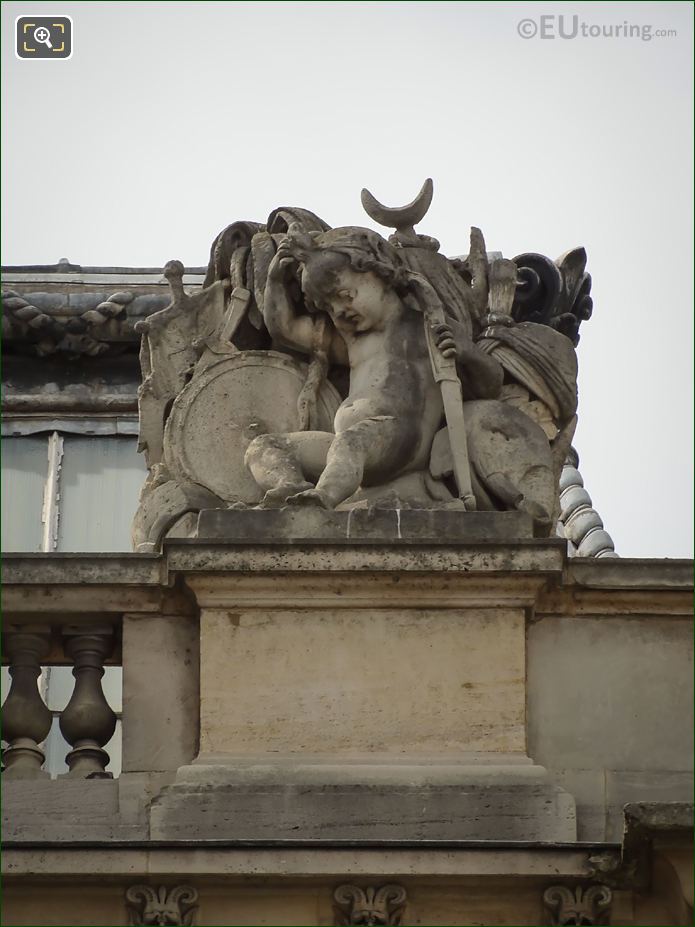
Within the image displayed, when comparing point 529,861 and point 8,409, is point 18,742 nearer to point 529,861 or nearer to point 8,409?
point 529,861

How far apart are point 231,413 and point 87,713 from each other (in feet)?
6.69

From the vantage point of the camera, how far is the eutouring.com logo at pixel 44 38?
19331 millimetres

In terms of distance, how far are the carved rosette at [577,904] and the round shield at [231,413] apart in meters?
3.13

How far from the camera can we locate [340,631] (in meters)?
15.7

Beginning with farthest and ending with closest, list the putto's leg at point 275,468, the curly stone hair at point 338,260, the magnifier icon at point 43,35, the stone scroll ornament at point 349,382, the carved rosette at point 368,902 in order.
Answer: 1. the magnifier icon at point 43,35
2. the curly stone hair at point 338,260
3. the stone scroll ornament at point 349,382
4. the putto's leg at point 275,468
5. the carved rosette at point 368,902

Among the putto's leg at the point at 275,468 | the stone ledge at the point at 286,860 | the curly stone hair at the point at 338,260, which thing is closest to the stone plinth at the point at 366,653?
the putto's leg at the point at 275,468

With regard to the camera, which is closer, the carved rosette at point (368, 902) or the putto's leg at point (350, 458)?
the carved rosette at point (368, 902)

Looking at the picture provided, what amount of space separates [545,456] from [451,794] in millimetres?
2217

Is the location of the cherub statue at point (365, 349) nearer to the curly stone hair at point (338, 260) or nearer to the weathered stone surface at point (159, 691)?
the curly stone hair at point (338, 260)

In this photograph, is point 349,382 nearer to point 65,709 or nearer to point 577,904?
point 65,709

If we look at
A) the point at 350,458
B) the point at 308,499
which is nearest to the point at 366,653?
the point at 308,499

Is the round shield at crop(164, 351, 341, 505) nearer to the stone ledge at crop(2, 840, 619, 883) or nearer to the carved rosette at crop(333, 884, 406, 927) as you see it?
the stone ledge at crop(2, 840, 619, 883)

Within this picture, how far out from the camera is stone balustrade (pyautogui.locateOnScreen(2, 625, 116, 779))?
15531mm

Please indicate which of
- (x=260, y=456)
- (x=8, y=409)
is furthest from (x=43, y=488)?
(x=260, y=456)
